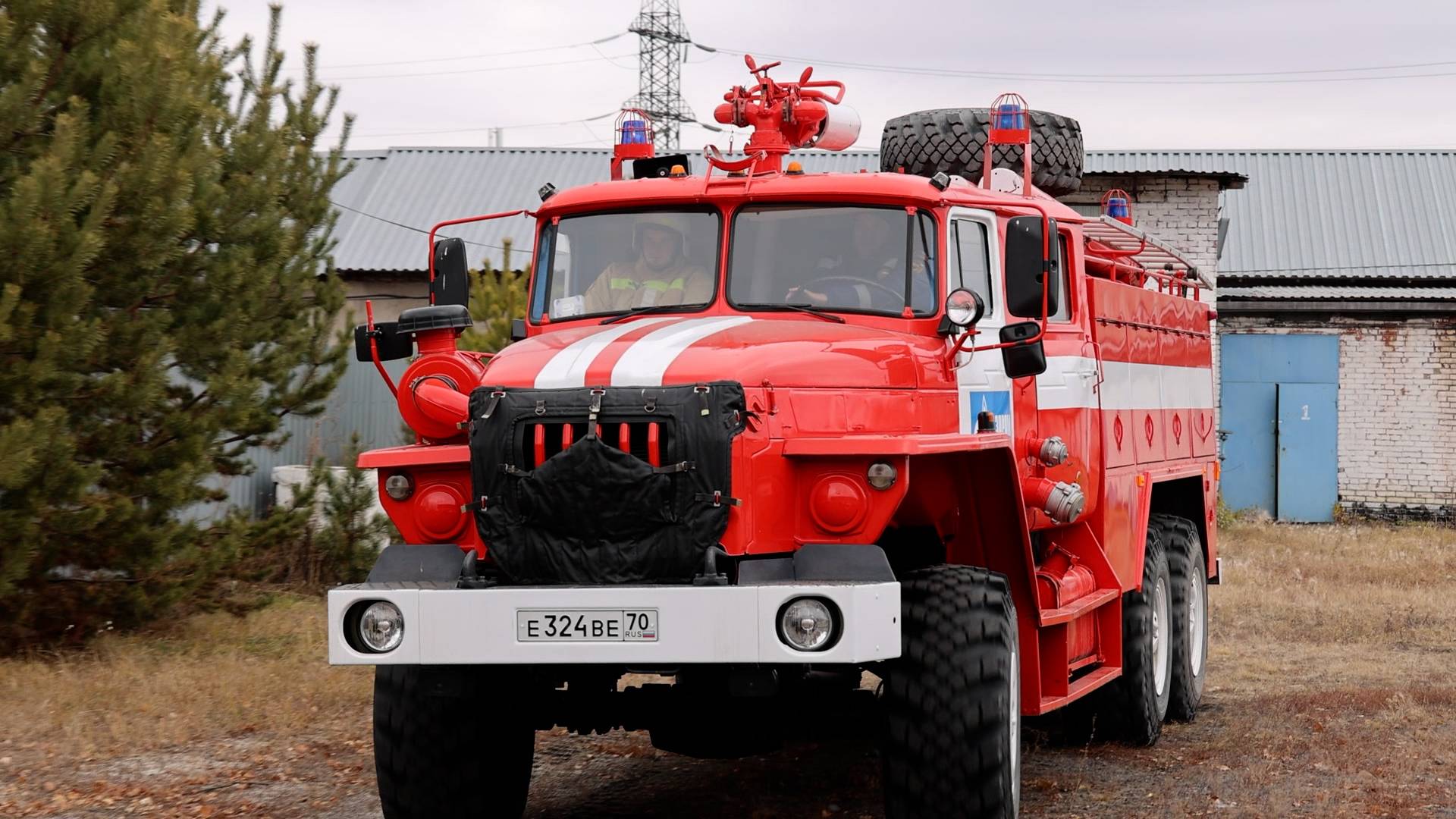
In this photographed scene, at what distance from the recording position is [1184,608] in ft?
30.8

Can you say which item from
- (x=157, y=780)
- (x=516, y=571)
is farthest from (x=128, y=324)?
(x=516, y=571)

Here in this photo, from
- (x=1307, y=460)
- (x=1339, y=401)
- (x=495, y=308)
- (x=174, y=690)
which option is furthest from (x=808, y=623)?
(x=1339, y=401)

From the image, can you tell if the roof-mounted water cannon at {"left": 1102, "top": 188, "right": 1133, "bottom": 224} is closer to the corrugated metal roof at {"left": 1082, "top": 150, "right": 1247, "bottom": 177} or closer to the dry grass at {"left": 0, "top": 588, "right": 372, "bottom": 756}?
the dry grass at {"left": 0, "top": 588, "right": 372, "bottom": 756}

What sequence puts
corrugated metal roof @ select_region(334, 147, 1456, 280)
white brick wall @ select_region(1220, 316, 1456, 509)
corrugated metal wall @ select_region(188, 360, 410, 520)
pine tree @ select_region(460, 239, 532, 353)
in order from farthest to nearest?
corrugated metal roof @ select_region(334, 147, 1456, 280) → white brick wall @ select_region(1220, 316, 1456, 509) → corrugated metal wall @ select_region(188, 360, 410, 520) → pine tree @ select_region(460, 239, 532, 353)

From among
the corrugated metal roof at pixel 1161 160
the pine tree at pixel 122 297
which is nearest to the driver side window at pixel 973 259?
the pine tree at pixel 122 297

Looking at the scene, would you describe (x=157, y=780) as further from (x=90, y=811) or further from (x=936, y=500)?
(x=936, y=500)

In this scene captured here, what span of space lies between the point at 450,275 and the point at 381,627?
82.1 inches

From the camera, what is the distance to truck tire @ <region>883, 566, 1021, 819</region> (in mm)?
5574

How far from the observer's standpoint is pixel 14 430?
28.7ft

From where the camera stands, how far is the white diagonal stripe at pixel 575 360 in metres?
5.63

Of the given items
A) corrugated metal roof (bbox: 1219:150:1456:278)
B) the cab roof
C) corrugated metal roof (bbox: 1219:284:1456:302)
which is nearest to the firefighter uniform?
the cab roof

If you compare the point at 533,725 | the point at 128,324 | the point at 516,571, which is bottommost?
the point at 533,725

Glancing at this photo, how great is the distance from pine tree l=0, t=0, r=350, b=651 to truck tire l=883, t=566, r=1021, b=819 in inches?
209

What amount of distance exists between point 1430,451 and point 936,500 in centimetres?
1835
